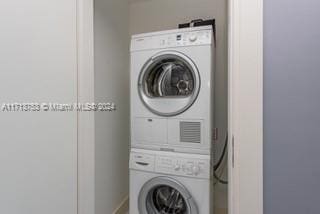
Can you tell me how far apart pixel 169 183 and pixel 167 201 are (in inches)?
11.2

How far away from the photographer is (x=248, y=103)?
0.73 m

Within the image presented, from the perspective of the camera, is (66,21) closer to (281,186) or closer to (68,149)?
(68,149)

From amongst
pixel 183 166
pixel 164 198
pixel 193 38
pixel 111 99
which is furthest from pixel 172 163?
pixel 193 38

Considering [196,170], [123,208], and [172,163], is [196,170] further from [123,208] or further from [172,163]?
[123,208]

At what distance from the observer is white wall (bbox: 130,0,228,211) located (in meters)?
2.21

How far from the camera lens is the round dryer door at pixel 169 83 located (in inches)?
63.9

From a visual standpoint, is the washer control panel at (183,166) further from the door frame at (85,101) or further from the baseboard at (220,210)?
the baseboard at (220,210)

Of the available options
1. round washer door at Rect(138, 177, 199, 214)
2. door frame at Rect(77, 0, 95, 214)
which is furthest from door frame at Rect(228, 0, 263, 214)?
round washer door at Rect(138, 177, 199, 214)

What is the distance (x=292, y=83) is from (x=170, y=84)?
1214mm

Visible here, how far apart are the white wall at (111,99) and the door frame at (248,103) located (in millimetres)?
1242

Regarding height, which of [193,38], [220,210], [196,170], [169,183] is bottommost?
[220,210]

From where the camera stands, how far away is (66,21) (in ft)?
3.17

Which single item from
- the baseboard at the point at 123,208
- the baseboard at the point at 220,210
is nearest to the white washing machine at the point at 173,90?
the baseboard at the point at 123,208

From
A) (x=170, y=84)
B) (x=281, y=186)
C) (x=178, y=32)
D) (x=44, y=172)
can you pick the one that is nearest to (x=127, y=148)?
(x=170, y=84)
